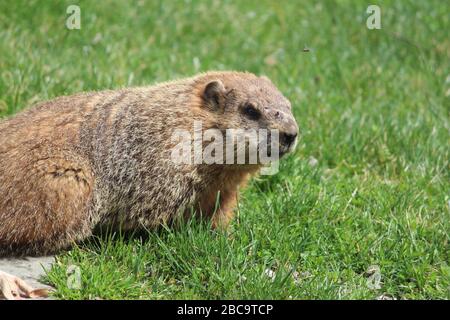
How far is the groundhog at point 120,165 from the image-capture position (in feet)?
16.7

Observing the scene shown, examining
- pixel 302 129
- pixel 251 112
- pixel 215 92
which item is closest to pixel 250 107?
pixel 251 112

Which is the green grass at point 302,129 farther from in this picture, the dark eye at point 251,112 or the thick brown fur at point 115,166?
the dark eye at point 251,112

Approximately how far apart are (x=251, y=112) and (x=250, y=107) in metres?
0.04

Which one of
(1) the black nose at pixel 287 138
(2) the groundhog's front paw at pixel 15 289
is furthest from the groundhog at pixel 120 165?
(2) the groundhog's front paw at pixel 15 289

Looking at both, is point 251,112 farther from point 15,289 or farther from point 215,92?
point 15,289

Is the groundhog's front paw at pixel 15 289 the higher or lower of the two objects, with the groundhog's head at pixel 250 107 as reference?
lower

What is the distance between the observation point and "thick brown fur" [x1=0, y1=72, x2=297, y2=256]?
5102 mm

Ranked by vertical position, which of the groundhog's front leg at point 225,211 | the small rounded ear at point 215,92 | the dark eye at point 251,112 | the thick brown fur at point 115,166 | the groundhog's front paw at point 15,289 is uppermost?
the small rounded ear at point 215,92

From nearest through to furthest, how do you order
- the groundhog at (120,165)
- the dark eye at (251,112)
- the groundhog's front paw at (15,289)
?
the groundhog's front paw at (15,289), the groundhog at (120,165), the dark eye at (251,112)

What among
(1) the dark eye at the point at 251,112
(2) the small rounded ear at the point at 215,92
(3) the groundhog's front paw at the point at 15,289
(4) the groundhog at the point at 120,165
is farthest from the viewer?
(2) the small rounded ear at the point at 215,92

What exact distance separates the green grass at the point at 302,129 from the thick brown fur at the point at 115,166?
0.64 feet

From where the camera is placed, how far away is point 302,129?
23.3 feet

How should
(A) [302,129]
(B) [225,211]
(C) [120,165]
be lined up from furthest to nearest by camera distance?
(A) [302,129] < (B) [225,211] < (C) [120,165]

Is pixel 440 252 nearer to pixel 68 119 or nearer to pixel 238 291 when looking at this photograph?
pixel 238 291
